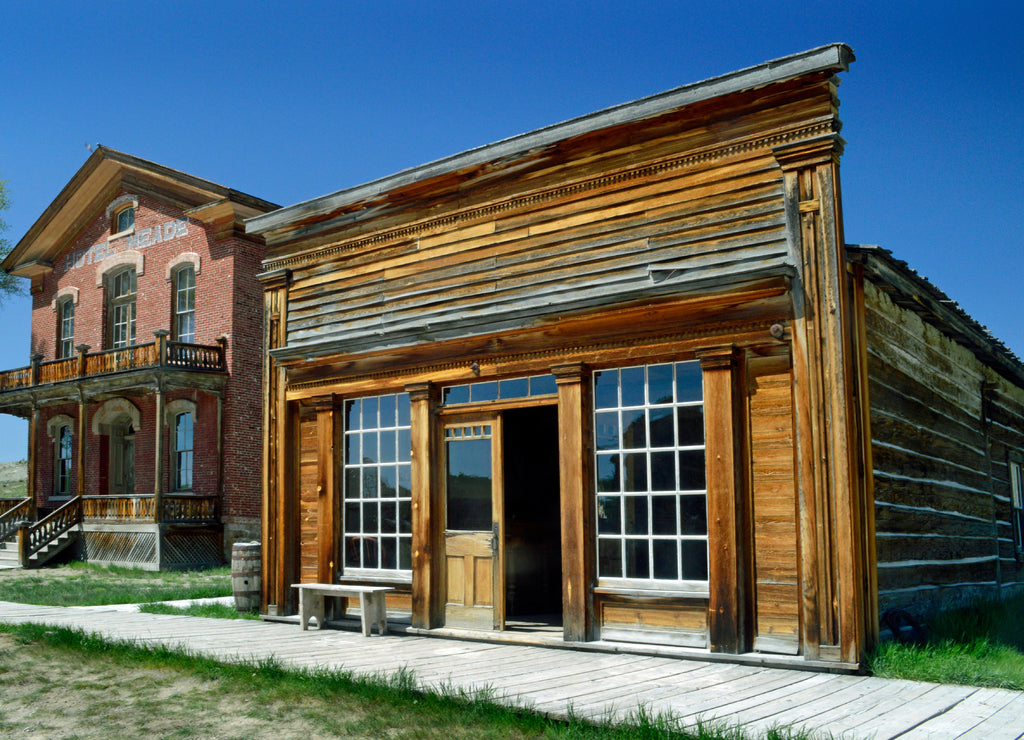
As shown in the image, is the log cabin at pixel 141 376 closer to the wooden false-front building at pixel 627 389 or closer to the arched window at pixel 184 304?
the arched window at pixel 184 304

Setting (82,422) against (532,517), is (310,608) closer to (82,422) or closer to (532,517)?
(532,517)

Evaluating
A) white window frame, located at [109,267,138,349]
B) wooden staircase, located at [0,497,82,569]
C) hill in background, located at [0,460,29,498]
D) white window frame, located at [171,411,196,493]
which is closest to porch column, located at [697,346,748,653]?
white window frame, located at [171,411,196,493]

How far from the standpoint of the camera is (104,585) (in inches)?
661

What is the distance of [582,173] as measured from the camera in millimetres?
8961

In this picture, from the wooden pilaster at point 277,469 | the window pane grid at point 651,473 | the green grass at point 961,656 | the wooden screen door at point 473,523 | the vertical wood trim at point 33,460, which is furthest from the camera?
the vertical wood trim at point 33,460

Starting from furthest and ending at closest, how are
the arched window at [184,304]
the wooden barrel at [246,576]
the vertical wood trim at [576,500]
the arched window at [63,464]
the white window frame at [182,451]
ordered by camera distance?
the arched window at [63,464]
the arched window at [184,304]
the white window frame at [182,451]
the wooden barrel at [246,576]
the vertical wood trim at [576,500]

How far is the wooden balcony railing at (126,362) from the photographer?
2186 centimetres

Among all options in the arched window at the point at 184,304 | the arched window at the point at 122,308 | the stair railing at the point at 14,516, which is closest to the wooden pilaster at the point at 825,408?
the arched window at the point at 184,304

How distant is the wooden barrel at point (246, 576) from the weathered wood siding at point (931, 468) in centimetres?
748

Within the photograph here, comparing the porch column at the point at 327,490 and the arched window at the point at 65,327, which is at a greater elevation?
the arched window at the point at 65,327

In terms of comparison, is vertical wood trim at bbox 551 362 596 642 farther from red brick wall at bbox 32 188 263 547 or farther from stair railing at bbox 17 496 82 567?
stair railing at bbox 17 496 82 567

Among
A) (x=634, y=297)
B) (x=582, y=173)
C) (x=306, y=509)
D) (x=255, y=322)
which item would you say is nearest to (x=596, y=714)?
(x=634, y=297)

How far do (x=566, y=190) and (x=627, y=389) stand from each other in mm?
2133

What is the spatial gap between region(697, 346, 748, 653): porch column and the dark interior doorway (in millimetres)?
3245
